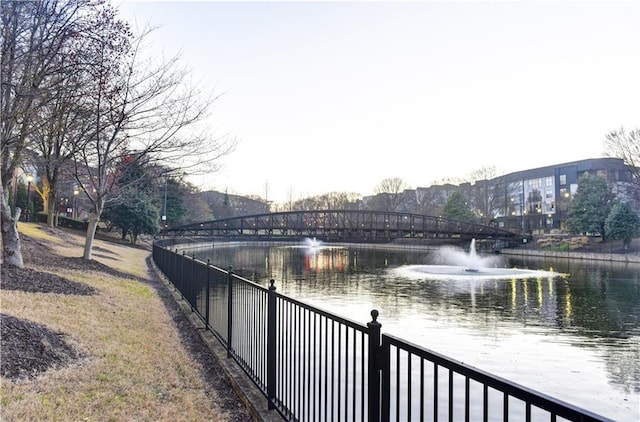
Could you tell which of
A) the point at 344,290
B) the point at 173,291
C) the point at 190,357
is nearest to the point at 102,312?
the point at 190,357

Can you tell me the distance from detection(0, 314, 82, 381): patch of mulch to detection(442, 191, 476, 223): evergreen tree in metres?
68.3

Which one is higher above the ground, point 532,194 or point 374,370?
point 532,194

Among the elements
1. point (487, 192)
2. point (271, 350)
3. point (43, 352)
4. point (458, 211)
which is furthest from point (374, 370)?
point (487, 192)

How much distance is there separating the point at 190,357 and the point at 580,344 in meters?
8.78

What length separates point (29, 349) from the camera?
5.13 m

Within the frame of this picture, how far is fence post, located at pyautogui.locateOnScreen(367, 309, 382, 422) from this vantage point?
278 cm

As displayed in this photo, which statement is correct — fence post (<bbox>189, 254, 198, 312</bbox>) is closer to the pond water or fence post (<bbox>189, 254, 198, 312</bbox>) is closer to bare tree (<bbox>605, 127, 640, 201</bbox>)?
the pond water

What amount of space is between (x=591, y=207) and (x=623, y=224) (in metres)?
6.59

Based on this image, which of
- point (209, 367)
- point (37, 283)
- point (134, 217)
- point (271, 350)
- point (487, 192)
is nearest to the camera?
point (271, 350)

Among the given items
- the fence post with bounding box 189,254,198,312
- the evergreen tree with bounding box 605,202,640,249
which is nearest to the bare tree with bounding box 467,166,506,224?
the evergreen tree with bounding box 605,202,640,249

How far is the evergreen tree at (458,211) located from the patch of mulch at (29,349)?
68263 millimetres

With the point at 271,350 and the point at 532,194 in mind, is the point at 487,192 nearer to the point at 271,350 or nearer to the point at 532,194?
the point at 532,194

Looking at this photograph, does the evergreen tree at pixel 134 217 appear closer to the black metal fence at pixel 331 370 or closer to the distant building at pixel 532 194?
the black metal fence at pixel 331 370

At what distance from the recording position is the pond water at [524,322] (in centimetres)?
762
